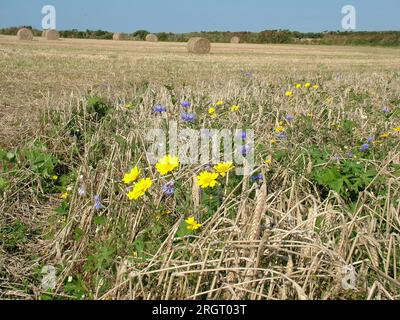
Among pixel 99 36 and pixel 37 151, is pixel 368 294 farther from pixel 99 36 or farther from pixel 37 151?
pixel 99 36

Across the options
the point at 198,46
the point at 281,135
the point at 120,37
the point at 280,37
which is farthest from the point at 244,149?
the point at 280,37

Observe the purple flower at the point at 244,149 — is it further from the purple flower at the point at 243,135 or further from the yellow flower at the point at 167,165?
the yellow flower at the point at 167,165

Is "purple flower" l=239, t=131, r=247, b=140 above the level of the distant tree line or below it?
below

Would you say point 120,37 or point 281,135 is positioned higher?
point 120,37

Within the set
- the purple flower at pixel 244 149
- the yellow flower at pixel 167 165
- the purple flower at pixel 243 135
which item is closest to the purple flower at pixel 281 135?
the purple flower at pixel 243 135

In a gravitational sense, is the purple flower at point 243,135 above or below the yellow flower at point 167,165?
above

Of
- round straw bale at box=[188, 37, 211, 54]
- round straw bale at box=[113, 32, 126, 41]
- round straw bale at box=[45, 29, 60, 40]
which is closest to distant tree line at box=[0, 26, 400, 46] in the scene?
round straw bale at box=[113, 32, 126, 41]

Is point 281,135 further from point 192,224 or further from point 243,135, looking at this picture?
point 192,224

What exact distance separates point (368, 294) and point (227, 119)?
252cm

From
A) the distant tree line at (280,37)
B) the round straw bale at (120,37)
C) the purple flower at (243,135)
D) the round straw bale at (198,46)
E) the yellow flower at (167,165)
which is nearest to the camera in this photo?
the yellow flower at (167,165)

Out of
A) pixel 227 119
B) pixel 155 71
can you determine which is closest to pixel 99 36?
pixel 155 71

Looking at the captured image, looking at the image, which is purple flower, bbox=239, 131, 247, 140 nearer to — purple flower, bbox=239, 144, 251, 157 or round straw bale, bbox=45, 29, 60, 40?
purple flower, bbox=239, 144, 251, 157

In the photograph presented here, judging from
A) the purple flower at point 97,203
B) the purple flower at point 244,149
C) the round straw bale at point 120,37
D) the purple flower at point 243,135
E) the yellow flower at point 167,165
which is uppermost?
the round straw bale at point 120,37

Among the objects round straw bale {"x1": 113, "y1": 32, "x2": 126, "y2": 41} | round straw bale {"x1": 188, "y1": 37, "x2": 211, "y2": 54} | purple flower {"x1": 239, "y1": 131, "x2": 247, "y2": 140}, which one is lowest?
purple flower {"x1": 239, "y1": 131, "x2": 247, "y2": 140}
